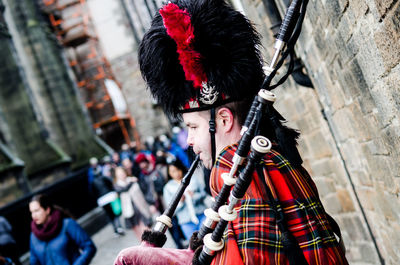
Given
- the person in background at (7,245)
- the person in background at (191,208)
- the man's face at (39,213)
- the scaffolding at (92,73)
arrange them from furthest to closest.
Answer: the scaffolding at (92,73)
the person in background at (191,208)
the person in background at (7,245)
the man's face at (39,213)

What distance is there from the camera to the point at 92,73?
3009 cm

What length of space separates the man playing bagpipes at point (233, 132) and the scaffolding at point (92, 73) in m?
26.9

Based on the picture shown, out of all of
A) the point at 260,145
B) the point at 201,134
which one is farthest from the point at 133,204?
the point at 260,145

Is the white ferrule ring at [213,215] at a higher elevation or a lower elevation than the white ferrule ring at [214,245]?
higher

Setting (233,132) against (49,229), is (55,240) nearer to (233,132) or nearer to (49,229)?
(49,229)

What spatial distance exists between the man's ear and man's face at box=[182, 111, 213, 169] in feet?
0.19

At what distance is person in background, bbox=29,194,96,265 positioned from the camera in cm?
432

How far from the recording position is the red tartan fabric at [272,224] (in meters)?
1.56

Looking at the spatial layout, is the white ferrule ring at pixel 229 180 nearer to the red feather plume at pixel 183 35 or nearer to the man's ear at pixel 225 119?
the man's ear at pixel 225 119

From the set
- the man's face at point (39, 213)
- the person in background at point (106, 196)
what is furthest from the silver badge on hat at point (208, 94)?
the person in background at point (106, 196)

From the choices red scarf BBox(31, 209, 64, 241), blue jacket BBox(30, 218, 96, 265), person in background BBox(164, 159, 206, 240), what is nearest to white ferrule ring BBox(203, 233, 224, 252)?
blue jacket BBox(30, 218, 96, 265)

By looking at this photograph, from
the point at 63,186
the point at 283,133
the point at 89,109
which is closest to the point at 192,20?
the point at 283,133

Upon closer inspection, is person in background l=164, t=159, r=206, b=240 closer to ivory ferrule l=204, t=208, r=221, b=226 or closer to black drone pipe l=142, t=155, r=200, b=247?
black drone pipe l=142, t=155, r=200, b=247

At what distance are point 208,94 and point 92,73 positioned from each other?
2959 centimetres
